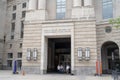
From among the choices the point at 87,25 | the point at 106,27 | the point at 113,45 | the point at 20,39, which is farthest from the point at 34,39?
the point at 20,39

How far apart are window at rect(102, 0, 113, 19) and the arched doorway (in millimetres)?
5848

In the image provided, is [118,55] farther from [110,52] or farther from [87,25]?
[87,25]

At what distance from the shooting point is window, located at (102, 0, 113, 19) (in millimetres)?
38031

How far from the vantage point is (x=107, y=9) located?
127ft

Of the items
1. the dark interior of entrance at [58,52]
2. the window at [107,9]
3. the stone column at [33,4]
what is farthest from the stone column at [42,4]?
the window at [107,9]

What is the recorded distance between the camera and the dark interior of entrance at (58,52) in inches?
1699

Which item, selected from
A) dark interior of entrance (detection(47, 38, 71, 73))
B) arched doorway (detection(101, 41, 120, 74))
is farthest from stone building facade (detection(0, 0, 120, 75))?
dark interior of entrance (detection(47, 38, 71, 73))

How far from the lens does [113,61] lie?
41.2 meters

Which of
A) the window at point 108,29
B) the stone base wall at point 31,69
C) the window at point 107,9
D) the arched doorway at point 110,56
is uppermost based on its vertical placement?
the window at point 107,9

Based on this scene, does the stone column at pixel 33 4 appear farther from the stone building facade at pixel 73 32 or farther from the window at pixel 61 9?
the window at pixel 61 9

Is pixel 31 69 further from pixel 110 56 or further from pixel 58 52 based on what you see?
pixel 110 56

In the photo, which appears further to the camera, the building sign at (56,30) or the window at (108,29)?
the window at (108,29)

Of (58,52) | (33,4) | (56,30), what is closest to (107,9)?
(56,30)

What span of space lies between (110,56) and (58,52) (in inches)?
460
